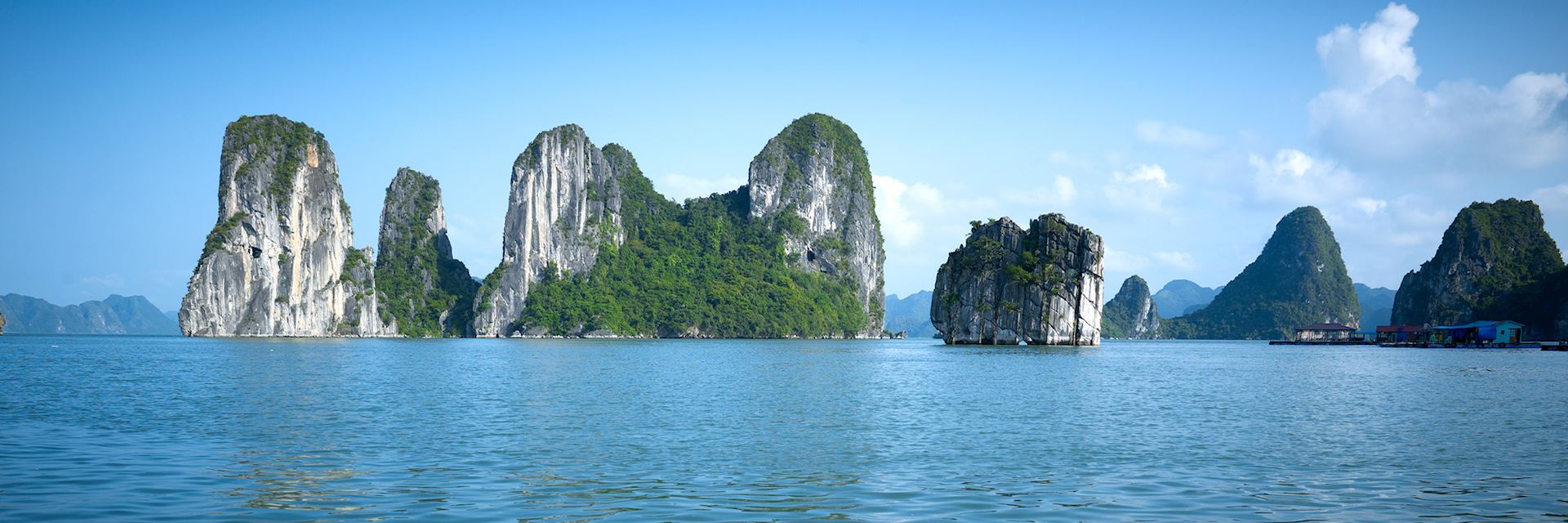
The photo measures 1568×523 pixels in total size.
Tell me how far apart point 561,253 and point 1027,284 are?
9015cm

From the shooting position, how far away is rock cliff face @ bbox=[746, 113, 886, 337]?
184500 mm

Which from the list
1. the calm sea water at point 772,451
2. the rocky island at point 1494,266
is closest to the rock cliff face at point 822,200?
the rocky island at point 1494,266

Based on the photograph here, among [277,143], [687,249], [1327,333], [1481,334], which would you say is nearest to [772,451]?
[1481,334]

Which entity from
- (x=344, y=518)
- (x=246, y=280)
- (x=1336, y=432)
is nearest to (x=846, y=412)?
(x=1336, y=432)

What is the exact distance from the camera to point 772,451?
1947 centimetres

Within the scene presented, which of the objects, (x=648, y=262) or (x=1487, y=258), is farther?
(x=648, y=262)

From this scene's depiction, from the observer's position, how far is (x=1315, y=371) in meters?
53.6

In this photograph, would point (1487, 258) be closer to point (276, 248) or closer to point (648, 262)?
point (648, 262)

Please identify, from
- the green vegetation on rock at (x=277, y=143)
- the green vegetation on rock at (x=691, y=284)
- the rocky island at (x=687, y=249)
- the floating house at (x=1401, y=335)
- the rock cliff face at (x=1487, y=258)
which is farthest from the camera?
the green vegetation on rock at (x=691, y=284)

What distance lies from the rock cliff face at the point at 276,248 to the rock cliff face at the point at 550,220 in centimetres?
2063

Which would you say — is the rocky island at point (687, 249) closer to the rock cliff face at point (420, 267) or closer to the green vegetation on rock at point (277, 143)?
the rock cliff face at point (420, 267)

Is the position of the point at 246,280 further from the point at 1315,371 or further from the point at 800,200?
the point at 1315,371

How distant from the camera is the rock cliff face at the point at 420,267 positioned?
534ft

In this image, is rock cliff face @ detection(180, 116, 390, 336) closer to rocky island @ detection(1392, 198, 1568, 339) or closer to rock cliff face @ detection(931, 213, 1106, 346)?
rock cliff face @ detection(931, 213, 1106, 346)
